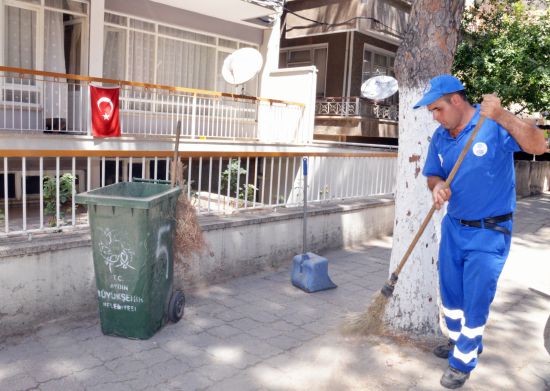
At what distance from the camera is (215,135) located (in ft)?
40.9

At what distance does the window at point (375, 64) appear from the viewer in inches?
691

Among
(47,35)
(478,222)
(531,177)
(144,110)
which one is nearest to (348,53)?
(531,177)

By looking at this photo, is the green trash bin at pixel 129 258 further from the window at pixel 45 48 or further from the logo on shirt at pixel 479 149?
the window at pixel 45 48

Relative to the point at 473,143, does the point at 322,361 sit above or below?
below

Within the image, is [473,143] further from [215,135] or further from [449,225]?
→ [215,135]

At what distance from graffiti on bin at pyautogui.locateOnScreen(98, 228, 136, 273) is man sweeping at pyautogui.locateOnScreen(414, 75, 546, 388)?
2.39m

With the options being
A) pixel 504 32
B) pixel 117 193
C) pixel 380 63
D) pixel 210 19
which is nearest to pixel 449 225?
pixel 117 193

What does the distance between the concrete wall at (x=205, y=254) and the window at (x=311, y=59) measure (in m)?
9.98

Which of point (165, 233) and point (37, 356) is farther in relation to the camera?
point (165, 233)

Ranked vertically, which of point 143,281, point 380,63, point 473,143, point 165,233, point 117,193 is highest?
point 380,63

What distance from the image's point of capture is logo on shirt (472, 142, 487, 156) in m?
3.44

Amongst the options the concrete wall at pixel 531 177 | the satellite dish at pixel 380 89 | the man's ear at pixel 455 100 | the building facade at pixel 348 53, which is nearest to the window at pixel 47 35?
the building facade at pixel 348 53

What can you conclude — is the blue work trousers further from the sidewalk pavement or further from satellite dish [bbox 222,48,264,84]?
satellite dish [bbox 222,48,264,84]

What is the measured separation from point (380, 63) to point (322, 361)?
52.0ft
